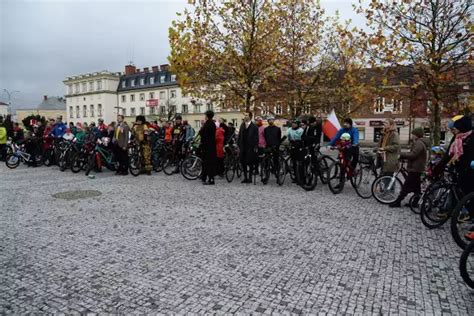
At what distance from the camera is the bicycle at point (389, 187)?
7.85 m

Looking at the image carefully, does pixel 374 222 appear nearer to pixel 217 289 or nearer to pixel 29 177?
pixel 217 289

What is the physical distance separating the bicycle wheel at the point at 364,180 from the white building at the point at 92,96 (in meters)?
84.8

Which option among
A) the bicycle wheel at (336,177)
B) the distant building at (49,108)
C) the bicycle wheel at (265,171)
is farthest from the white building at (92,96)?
the bicycle wheel at (336,177)

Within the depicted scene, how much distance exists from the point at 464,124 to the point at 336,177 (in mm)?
3759

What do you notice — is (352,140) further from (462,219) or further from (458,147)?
(462,219)

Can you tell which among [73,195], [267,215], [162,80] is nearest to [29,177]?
[73,195]

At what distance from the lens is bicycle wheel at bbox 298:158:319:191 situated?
9742mm

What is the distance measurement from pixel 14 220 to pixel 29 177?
616 centimetres

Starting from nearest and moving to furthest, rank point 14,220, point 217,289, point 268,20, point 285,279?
point 217,289 < point 285,279 < point 14,220 < point 268,20

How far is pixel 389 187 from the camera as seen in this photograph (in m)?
8.01

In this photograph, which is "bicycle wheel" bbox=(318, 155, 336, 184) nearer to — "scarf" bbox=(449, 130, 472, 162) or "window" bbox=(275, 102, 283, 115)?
"scarf" bbox=(449, 130, 472, 162)

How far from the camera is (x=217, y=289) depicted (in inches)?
147

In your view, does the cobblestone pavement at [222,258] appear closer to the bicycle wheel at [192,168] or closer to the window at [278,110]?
the bicycle wheel at [192,168]

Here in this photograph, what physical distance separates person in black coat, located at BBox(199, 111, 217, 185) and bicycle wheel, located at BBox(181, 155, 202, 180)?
89cm
